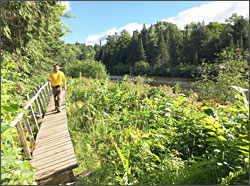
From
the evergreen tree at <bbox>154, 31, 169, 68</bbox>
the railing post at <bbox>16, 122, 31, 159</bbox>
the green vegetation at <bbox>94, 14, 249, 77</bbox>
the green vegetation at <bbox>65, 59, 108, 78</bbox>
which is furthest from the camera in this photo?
the evergreen tree at <bbox>154, 31, 169, 68</bbox>

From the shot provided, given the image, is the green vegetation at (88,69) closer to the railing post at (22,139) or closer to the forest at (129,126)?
the forest at (129,126)

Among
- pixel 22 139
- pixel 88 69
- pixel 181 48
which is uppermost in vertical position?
pixel 181 48

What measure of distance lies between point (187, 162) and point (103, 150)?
1829mm

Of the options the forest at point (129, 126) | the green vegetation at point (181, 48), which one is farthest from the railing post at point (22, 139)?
the green vegetation at point (181, 48)

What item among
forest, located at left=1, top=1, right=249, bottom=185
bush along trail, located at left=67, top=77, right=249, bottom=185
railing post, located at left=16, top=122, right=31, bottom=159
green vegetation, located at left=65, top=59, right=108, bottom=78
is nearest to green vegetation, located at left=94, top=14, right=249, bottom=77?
green vegetation, located at left=65, top=59, right=108, bottom=78

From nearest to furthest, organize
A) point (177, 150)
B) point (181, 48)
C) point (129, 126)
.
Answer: point (177, 150) → point (129, 126) → point (181, 48)

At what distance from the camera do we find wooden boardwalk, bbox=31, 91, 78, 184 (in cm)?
279

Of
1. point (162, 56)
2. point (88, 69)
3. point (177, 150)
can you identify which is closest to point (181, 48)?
point (162, 56)

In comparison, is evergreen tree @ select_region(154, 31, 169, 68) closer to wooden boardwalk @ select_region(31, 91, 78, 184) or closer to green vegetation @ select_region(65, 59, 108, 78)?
green vegetation @ select_region(65, 59, 108, 78)

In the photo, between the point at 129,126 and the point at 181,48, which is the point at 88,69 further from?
the point at 181,48

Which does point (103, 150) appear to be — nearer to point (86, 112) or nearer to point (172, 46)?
point (86, 112)

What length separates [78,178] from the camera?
9.68ft

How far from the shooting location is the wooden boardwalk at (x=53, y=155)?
2.79 meters

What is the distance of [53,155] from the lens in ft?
10.8
